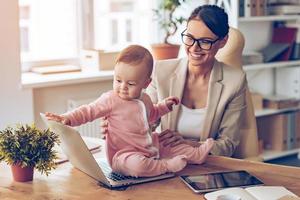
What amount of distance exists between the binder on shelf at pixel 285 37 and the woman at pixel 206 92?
2286mm

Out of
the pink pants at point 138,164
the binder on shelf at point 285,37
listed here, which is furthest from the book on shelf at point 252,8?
the pink pants at point 138,164

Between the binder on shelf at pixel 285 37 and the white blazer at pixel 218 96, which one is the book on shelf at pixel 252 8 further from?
the white blazer at pixel 218 96

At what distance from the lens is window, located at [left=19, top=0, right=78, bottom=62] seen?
3988 mm

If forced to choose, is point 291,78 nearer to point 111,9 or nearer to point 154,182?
point 111,9

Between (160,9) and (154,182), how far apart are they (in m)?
2.70

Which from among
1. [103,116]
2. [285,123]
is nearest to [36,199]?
[103,116]

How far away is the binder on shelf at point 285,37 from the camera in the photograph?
4.74m

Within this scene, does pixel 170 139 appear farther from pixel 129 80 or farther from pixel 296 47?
pixel 296 47

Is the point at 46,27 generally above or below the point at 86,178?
above

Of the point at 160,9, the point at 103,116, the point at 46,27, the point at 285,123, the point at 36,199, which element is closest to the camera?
the point at 36,199

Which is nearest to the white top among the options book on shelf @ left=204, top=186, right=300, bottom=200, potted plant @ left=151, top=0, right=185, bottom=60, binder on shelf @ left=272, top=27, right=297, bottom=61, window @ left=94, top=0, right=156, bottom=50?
book on shelf @ left=204, top=186, right=300, bottom=200

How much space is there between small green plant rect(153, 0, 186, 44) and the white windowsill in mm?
524

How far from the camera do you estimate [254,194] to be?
5.55ft

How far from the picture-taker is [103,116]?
1829 mm
